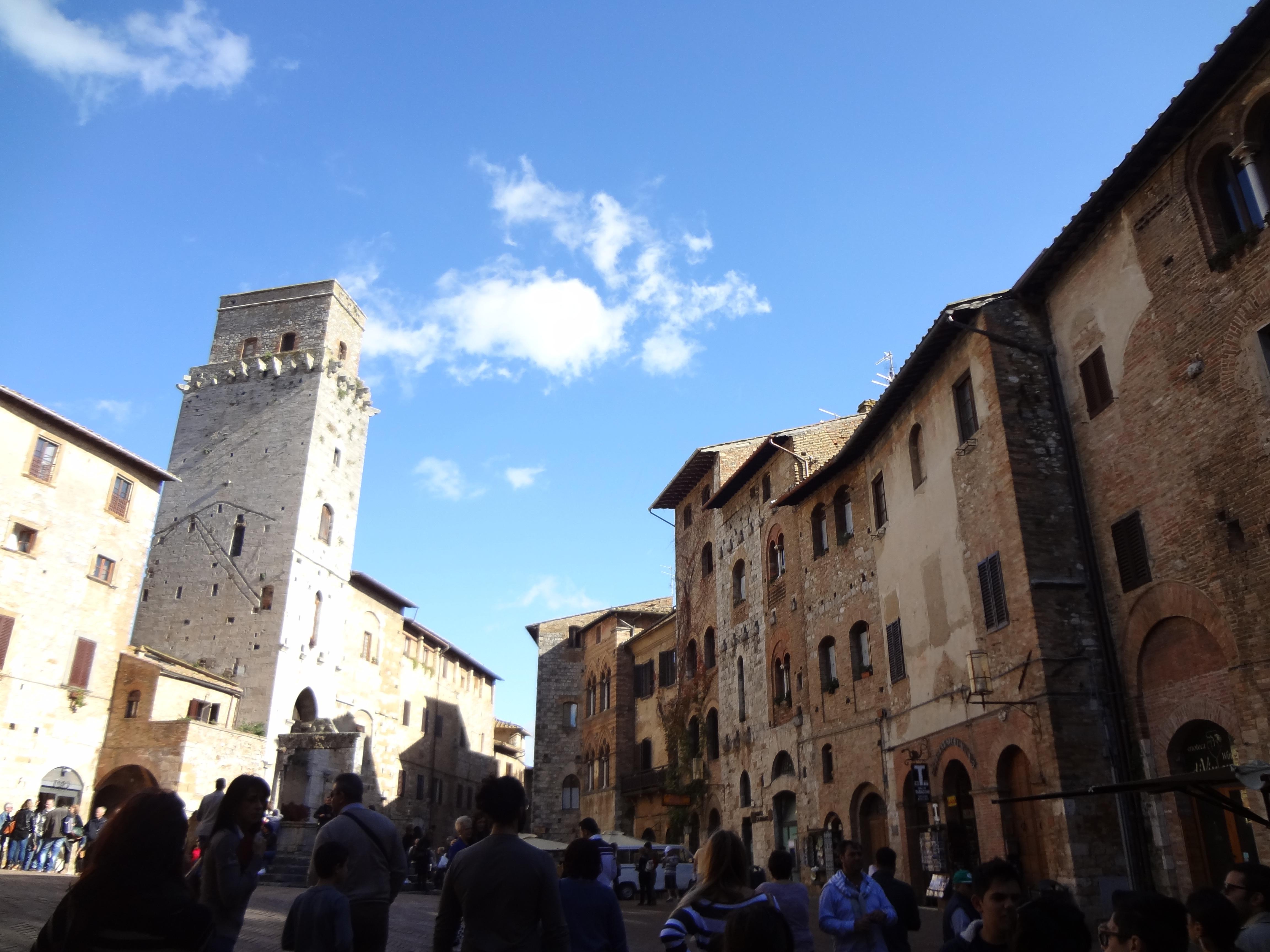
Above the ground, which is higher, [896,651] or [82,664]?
[82,664]

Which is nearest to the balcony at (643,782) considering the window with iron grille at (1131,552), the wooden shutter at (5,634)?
the wooden shutter at (5,634)

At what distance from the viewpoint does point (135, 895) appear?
2975 mm

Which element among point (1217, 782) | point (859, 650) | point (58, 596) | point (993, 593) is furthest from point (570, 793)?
point (1217, 782)

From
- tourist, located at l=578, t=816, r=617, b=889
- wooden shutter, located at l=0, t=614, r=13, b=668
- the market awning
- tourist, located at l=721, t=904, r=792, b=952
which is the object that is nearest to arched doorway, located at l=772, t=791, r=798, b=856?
tourist, located at l=578, t=816, r=617, b=889

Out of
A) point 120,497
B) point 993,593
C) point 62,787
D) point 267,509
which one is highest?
point 267,509

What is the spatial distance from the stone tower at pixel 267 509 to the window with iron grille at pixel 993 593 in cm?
2487

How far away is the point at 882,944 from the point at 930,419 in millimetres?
14182

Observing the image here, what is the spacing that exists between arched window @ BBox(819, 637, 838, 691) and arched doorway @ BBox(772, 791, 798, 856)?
3552 mm

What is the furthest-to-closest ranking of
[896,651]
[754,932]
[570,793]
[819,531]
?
[570,793] < [819,531] < [896,651] < [754,932]

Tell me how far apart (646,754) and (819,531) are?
16.4 m

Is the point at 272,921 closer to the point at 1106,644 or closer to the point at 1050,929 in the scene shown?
the point at 1106,644

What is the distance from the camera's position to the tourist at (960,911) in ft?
20.3

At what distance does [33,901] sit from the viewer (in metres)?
13.1

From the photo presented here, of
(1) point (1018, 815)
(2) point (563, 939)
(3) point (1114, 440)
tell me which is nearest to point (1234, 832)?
(1) point (1018, 815)
